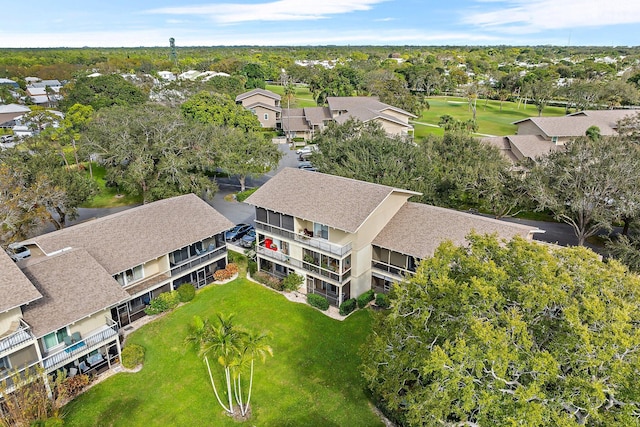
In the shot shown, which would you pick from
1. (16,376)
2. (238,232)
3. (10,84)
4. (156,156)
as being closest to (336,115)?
(156,156)

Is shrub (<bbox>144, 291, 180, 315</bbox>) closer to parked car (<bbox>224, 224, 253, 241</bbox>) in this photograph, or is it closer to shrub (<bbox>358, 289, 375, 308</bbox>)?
parked car (<bbox>224, 224, 253, 241</bbox>)

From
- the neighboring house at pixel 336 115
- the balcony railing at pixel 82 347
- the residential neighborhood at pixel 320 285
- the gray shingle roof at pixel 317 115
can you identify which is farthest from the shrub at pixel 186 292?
the gray shingle roof at pixel 317 115

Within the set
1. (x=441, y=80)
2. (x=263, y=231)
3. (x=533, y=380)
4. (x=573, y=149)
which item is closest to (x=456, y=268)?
(x=533, y=380)

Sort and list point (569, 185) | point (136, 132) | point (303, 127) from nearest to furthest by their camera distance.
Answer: point (569, 185)
point (136, 132)
point (303, 127)

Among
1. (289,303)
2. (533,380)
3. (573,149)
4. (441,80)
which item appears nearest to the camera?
(533,380)

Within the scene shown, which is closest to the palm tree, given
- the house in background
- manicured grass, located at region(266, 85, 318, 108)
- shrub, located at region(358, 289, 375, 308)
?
shrub, located at region(358, 289, 375, 308)

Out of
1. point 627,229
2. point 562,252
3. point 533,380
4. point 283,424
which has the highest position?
point 562,252

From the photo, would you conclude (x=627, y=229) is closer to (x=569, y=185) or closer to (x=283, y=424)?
(x=569, y=185)
